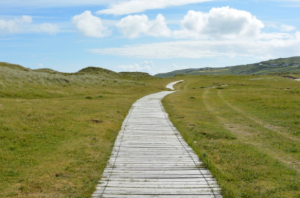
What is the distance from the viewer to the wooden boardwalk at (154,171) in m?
6.86

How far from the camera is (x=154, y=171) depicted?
8.29 metres

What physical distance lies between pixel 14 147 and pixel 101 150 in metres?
3.62

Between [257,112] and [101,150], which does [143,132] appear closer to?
[101,150]

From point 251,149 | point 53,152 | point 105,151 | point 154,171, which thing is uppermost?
point 53,152

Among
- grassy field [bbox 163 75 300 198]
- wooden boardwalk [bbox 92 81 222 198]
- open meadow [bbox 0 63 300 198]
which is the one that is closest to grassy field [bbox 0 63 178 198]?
open meadow [bbox 0 63 300 198]

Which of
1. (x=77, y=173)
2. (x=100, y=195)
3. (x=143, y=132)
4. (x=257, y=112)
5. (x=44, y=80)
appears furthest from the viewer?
(x=44, y=80)

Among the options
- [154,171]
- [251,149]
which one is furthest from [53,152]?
[251,149]

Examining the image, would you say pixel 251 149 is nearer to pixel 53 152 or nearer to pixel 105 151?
pixel 105 151

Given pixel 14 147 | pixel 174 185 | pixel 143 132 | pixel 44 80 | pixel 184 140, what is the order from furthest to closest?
pixel 44 80 → pixel 143 132 → pixel 184 140 → pixel 14 147 → pixel 174 185

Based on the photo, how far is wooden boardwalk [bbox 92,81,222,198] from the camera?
22.5 feet

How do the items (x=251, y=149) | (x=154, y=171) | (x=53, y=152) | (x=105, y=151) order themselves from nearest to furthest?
(x=154, y=171)
(x=53, y=152)
(x=105, y=151)
(x=251, y=149)

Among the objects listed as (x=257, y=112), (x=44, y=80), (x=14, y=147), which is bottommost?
(x=257, y=112)

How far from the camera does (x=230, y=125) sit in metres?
17.4

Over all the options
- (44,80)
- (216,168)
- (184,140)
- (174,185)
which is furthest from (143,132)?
(44,80)
